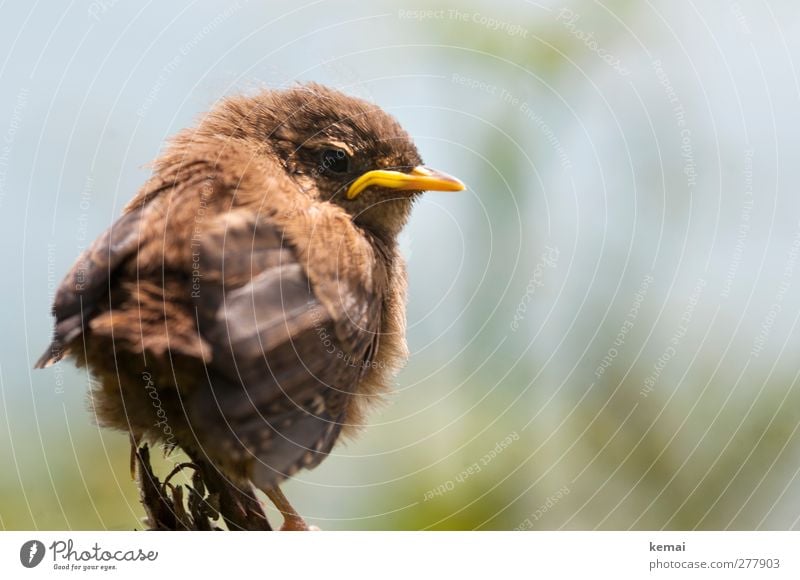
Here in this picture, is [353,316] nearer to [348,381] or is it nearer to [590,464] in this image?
[348,381]

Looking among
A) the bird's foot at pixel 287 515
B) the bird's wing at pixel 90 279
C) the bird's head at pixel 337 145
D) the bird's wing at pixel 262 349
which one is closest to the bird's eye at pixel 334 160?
the bird's head at pixel 337 145

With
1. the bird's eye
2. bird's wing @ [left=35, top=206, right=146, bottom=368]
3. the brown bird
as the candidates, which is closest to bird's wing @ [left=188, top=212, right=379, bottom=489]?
the brown bird

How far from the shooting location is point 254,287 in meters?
2.12

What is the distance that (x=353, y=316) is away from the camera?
7.47ft

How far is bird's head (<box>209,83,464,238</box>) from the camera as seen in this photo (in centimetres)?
239

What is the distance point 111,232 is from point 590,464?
1.58 metres

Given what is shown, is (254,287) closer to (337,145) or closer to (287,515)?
(337,145)

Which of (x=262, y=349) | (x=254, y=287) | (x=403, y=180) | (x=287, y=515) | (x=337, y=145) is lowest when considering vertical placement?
(x=287, y=515)

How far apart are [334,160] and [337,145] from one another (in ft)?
0.14

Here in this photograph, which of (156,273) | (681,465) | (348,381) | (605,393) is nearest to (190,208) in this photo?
(156,273)

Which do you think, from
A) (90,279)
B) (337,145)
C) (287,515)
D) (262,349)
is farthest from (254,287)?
Result: (287,515)

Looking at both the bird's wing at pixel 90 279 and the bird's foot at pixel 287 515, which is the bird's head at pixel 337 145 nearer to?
the bird's wing at pixel 90 279

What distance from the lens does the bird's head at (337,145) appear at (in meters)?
2.39

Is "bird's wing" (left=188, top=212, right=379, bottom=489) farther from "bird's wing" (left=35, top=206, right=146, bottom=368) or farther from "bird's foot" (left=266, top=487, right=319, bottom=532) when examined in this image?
"bird's wing" (left=35, top=206, right=146, bottom=368)
